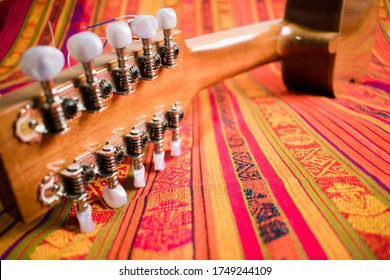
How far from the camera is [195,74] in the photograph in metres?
0.76

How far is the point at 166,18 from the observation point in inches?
22.5

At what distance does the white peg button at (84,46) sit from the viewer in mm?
414

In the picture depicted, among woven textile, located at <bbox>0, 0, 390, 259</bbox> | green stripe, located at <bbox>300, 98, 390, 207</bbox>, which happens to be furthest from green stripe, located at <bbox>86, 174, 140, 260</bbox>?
green stripe, located at <bbox>300, 98, 390, 207</bbox>

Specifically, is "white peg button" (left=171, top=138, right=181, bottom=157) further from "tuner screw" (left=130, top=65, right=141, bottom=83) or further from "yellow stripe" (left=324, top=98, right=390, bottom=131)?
"yellow stripe" (left=324, top=98, right=390, bottom=131)

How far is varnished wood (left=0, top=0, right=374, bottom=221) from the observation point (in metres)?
0.41

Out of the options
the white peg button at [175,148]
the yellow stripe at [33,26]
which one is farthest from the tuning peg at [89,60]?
the yellow stripe at [33,26]

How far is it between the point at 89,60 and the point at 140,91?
0.16m

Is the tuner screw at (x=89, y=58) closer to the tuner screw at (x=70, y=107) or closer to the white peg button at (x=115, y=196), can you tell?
the tuner screw at (x=70, y=107)

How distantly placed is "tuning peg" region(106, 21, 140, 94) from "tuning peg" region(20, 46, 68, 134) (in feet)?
0.35

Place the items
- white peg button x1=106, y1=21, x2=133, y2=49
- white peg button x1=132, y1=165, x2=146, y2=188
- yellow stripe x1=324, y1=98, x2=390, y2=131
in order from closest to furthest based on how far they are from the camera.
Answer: white peg button x1=106, y1=21, x2=133, y2=49, white peg button x1=132, y1=165, x2=146, y2=188, yellow stripe x1=324, y1=98, x2=390, y2=131

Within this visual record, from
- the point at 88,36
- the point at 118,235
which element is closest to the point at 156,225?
the point at 118,235

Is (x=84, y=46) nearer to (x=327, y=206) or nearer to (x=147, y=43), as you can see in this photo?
(x=147, y=43)
